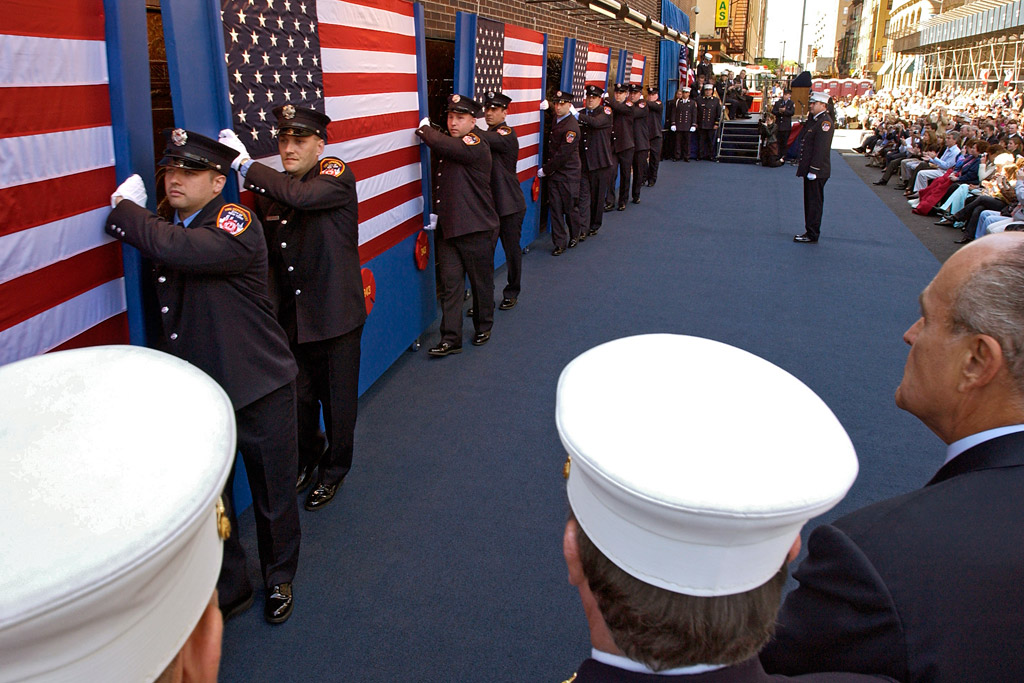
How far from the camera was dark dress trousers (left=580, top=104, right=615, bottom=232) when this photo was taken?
7.59m

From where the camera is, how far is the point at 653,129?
11297 mm

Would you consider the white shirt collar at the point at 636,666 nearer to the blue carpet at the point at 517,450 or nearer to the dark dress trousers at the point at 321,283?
the blue carpet at the point at 517,450

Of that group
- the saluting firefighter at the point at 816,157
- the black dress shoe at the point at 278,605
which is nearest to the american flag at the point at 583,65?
the saluting firefighter at the point at 816,157

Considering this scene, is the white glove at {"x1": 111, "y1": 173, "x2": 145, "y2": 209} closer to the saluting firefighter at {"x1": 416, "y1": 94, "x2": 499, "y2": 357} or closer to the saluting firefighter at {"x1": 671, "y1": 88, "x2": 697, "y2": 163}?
the saluting firefighter at {"x1": 416, "y1": 94, "x2": 499, "y2": 357}

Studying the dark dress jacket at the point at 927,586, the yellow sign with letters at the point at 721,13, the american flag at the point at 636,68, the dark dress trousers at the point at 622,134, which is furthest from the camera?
the yellow sign with letters at the point at 721,13

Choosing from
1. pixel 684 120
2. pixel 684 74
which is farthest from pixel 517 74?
pixel 684 74

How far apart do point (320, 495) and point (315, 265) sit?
104cm

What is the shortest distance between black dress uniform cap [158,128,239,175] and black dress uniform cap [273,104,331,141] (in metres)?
0.63

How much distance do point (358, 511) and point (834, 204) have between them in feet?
33.5

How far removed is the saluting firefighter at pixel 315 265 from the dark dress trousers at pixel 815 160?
21.4ft

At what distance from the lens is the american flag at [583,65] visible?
7.59 metres

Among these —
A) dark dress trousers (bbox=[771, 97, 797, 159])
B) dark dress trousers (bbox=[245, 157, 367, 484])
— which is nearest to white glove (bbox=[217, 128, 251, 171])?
dark dress trousers (bbox=[245, 157, 367, 484])

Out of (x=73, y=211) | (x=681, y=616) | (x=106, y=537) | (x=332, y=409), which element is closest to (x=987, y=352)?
(x=681, y=616)

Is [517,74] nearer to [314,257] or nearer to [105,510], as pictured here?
[314,257]
